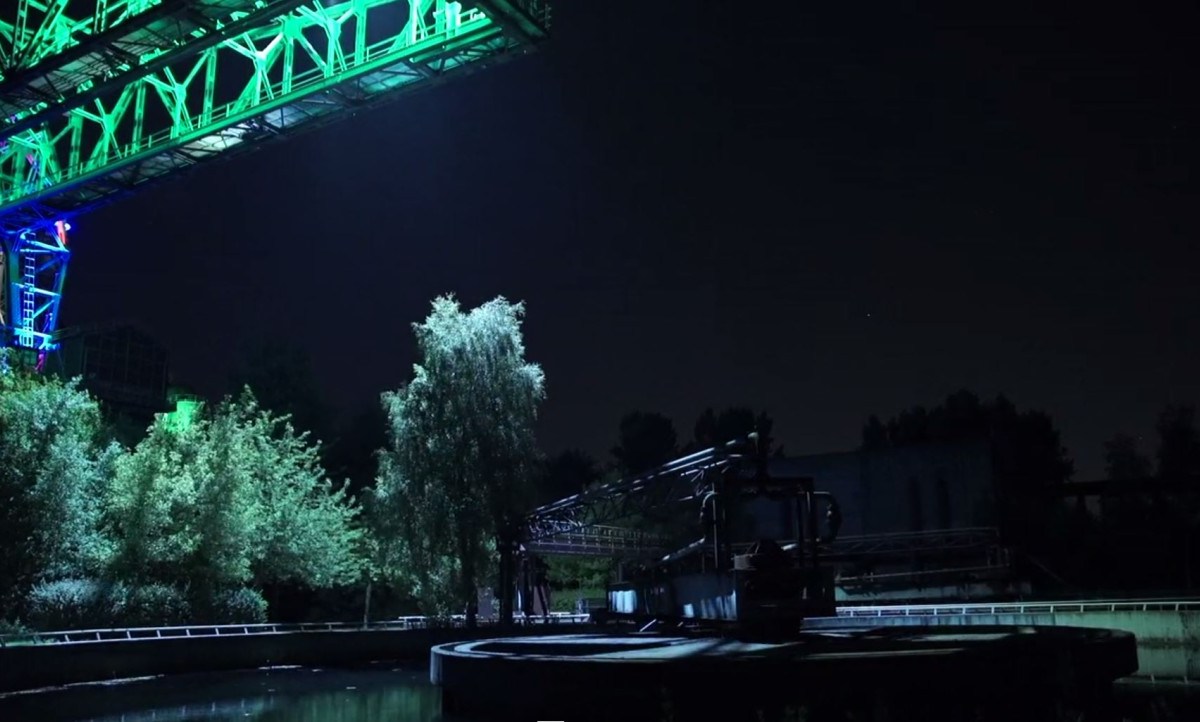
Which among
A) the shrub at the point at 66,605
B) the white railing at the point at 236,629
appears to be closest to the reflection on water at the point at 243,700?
the white railing at the point at 236,629

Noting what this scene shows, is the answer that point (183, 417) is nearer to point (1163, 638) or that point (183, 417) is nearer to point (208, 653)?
point (208, 653)

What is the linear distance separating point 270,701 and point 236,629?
13560 millimetres

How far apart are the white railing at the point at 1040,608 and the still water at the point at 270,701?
4.44 metres

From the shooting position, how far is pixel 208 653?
29328mm

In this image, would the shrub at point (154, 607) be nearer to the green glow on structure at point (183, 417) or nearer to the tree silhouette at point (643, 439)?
the green glow on structure at point (183, 417)

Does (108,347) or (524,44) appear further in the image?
(108,347)

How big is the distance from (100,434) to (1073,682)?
38.0 meters

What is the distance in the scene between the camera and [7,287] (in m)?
47.8

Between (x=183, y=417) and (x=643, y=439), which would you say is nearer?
(x=183, y=417)

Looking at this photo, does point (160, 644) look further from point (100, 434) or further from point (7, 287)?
point (7, 287)

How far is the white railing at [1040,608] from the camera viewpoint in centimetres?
2656

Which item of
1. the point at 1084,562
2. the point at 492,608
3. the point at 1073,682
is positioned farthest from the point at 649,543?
the point at 1073,682

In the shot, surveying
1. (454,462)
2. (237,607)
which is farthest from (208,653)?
(454,462)

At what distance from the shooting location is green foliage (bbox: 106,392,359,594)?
33.7 metres
